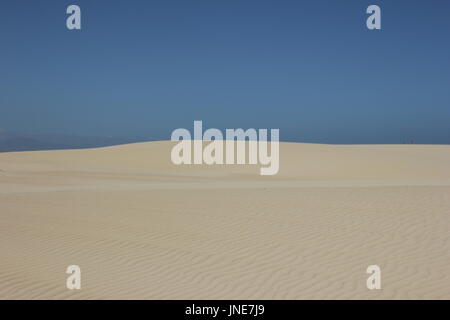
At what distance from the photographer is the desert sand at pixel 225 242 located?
7.23 m

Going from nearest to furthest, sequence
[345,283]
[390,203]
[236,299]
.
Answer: [236,299], [345,283], [390,203]

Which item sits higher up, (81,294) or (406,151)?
(406,151)

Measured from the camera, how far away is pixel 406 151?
1639 inches

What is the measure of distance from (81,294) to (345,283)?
4.13 m

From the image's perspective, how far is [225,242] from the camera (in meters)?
9.95

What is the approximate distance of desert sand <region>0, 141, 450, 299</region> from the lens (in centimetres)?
723

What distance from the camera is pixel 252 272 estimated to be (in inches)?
313
